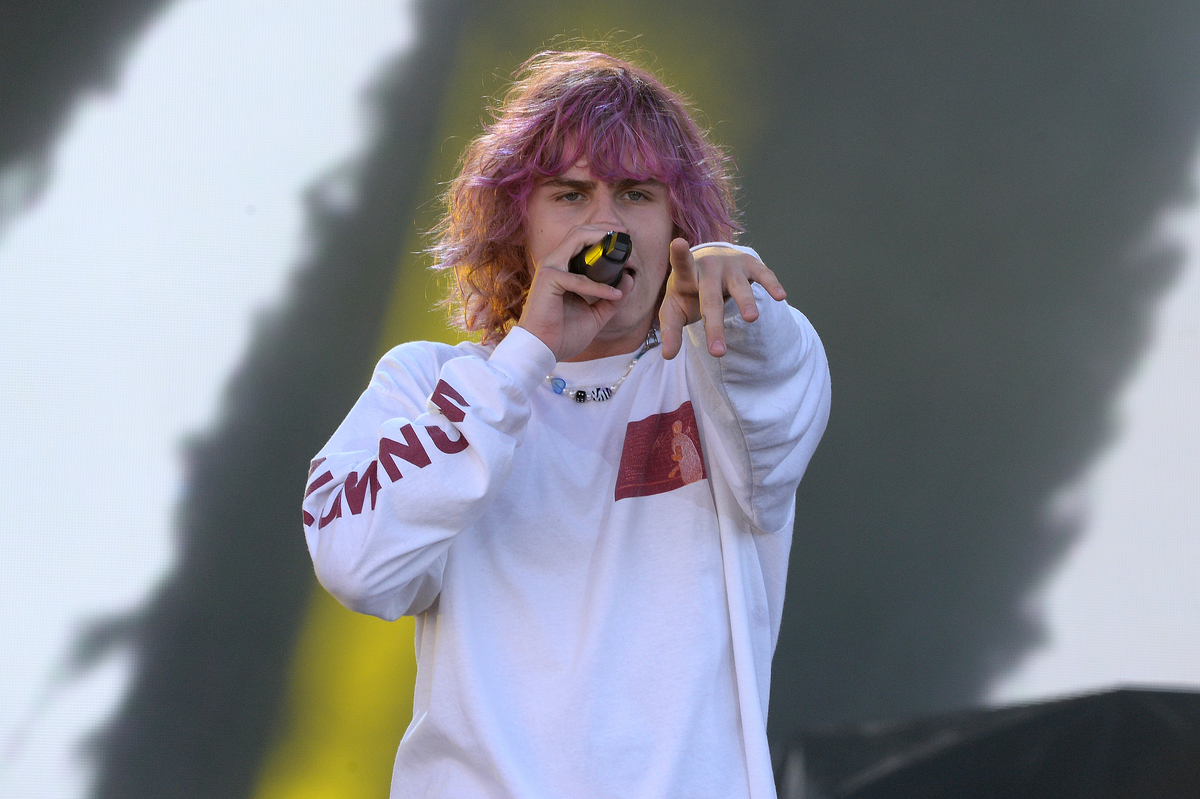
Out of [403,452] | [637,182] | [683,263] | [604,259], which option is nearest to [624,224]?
[637,182]

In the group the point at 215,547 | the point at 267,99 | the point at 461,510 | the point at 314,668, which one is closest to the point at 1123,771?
the point at 461,510

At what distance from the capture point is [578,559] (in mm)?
1146

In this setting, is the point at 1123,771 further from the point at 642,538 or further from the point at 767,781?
the point at 642,538

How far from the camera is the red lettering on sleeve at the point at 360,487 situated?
103 cm

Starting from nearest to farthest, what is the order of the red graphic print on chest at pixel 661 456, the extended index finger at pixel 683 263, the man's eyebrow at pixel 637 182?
the extended index finger at pixel 683 263 → the red graphic print on chest at pixel 661 456 → the man's eyebrow at pixel 637 182

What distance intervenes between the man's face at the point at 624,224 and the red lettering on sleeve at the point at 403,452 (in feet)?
1.06

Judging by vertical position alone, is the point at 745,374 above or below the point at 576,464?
above

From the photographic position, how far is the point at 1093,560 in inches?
90.4

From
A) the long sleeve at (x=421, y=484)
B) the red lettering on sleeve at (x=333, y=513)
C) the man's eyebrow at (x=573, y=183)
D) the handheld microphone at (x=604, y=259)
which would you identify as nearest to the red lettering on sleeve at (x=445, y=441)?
the long sleeve at (x=421, y=484)

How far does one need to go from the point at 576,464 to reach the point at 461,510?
228 mm

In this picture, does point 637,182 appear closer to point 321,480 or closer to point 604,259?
point 604,259

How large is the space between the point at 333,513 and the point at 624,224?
0.48 m

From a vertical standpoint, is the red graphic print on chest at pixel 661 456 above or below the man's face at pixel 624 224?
below

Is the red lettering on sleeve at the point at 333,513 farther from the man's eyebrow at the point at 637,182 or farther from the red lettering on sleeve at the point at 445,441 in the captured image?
the man's eyebrow at the point at 637,182
